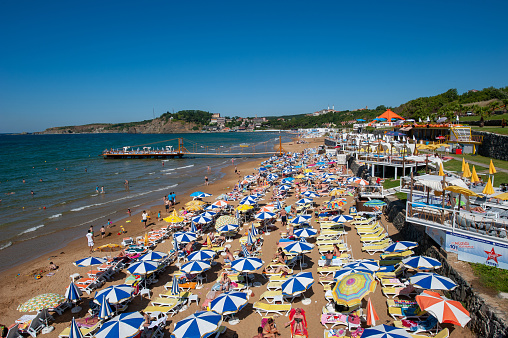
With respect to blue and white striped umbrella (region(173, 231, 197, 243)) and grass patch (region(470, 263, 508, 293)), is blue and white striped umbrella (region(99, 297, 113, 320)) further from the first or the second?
grass patch (region(470, 263, 508, 293))

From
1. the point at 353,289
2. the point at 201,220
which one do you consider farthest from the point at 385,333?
the point at 201,220

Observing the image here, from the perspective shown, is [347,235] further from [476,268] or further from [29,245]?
[29,245]

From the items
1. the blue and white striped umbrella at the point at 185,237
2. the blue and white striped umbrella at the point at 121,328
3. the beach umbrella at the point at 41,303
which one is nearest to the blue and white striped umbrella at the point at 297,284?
the blue and white striped umbrella at the point at 121,328

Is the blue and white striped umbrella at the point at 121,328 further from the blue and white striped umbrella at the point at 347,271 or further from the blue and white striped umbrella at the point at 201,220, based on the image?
the blue and white striped umbrella at the point at 201,220

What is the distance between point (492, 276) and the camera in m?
7.73

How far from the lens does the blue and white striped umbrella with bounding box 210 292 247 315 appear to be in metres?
7.89

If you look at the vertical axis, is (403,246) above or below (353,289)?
below

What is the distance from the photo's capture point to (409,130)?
2967cm

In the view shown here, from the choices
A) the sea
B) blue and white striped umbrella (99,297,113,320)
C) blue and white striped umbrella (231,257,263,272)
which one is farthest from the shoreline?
blue and white striped umbrella (231,257,263,272)

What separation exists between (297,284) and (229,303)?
205 cm

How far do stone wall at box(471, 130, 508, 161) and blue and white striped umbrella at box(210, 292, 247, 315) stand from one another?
65.7 feet

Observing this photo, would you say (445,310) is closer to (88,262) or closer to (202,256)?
(202,256)

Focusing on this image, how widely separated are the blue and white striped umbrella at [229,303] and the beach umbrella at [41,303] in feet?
17.2

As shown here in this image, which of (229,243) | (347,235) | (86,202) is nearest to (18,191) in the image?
(86,202)
